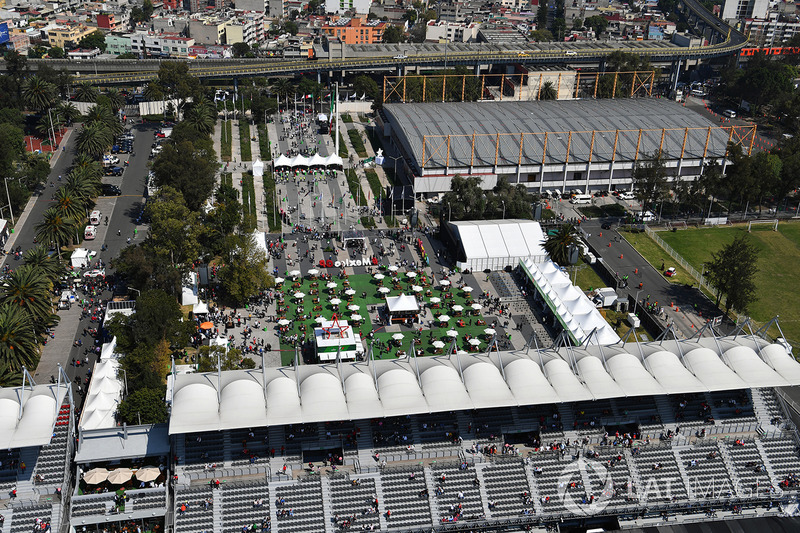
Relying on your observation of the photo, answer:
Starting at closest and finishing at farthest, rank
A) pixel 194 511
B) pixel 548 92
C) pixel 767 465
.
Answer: pixel 194 511 < pixel 767 465 < pixel 548 92

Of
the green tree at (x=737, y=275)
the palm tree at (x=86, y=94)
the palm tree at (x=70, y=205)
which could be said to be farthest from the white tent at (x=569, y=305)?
the palm tree at (x=86, y=94)

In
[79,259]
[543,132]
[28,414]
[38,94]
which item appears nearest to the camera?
[28,414]

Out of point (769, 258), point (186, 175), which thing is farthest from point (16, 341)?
point (769, 258)

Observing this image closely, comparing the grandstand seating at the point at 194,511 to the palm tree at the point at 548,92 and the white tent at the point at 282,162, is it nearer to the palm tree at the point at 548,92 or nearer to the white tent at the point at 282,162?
the white tent at the point at 282,162

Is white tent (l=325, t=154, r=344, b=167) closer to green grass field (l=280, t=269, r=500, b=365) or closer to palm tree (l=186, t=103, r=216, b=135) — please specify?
palm tree (l=186, t=103, r=216, b=135)

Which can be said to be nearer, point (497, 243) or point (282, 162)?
point (497, 243)

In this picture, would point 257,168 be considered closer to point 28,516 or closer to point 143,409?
point 143,409

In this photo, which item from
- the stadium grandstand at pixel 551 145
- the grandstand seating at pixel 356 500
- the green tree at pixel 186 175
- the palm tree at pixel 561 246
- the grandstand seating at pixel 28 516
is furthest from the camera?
the stadium grandstand at pixel 551 145
